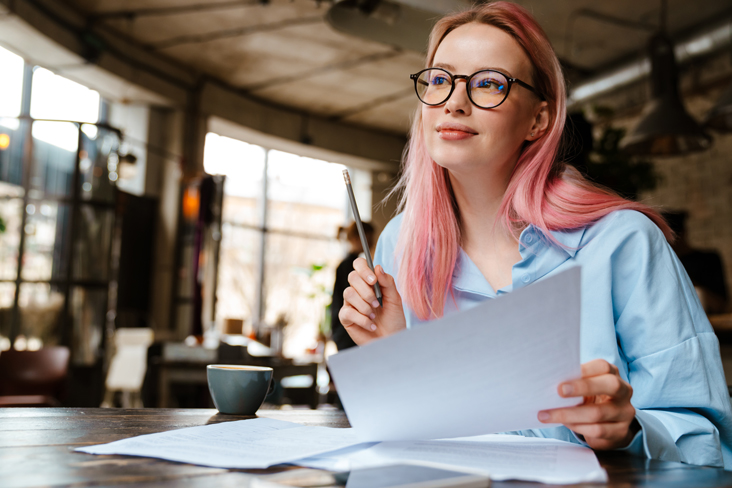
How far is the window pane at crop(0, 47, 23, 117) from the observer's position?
20.5 ft

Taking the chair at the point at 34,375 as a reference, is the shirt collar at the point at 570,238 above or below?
above

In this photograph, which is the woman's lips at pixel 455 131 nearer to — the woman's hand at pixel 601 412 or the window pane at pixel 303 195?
the woman's hand at pixel 601 412

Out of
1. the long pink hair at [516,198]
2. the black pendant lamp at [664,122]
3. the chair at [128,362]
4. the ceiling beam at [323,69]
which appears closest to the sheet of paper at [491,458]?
the long pink hair at [516,198]

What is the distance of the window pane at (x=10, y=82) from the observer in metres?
6.24

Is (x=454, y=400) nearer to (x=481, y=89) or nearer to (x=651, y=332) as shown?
(x=651, y=332)

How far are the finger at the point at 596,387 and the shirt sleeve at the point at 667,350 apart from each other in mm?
126

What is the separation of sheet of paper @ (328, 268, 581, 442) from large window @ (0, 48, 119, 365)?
221 inches

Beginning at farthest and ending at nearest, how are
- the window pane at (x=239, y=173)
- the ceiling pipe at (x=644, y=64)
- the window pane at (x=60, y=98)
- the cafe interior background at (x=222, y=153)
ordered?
the window pane at (x=239, y=173) < the window pane at (x=60, y=98) < the ceiling pipe at (x=644, y=64) < the cafe interior background at (x=222, y=153)

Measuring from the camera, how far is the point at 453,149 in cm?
112

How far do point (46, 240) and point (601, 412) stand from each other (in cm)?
585

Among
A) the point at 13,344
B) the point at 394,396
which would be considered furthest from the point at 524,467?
the point at 13,344

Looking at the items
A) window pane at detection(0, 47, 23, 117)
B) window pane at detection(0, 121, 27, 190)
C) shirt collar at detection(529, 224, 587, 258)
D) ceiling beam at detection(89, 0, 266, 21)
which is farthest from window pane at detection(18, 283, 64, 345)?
shirt collar at detection(529, 224, 587, 258)

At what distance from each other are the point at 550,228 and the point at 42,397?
134 inches

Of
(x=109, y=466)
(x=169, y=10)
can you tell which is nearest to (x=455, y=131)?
(x=109, y=466)
